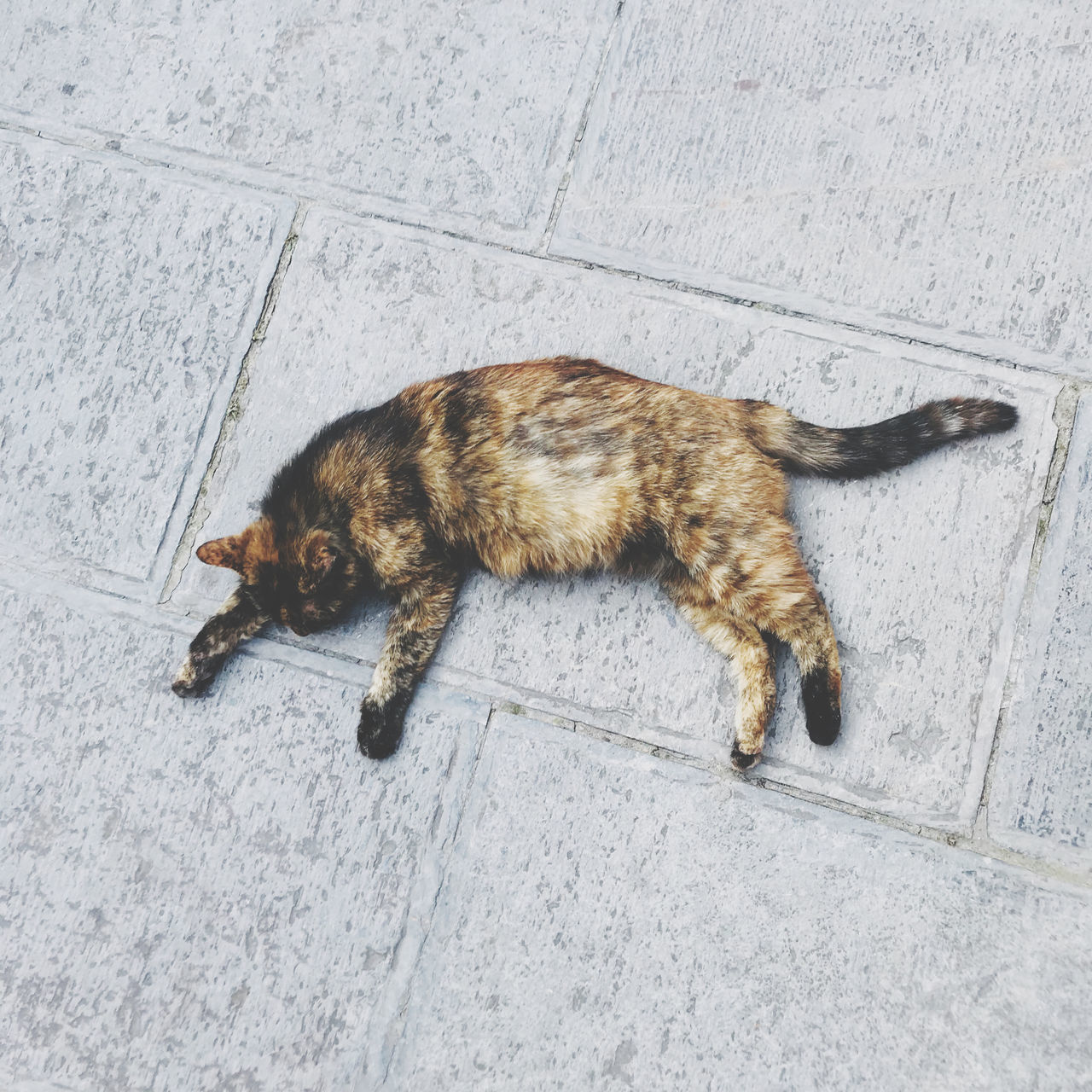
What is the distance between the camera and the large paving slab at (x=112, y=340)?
337 cm

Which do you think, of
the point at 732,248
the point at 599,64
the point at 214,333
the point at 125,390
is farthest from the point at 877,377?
the point at 125,390

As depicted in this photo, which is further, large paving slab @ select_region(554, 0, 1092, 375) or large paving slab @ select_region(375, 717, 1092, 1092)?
large paving slab @ select_region(554, 0, 1092, 375)

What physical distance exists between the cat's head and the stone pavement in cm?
23

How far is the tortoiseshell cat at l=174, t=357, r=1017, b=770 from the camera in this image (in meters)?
2.94

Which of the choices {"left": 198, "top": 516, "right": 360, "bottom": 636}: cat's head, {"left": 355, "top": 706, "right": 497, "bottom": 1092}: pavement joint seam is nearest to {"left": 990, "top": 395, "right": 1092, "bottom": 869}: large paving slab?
{"left": 355, "top": 706, "right": 497, "bottom": 1092}: pavement joint seam

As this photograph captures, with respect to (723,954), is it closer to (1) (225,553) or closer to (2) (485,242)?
(1) (225,553)

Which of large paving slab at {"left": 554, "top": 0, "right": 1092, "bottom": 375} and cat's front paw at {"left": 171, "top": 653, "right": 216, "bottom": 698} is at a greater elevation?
large paving slab at {"left": 554, "top": 0, "right": 1092, "bottom": 375}

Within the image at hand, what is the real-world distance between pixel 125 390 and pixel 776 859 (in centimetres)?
284

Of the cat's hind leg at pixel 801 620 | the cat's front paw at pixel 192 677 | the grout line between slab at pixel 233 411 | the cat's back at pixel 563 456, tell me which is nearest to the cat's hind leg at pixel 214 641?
the cat's front paw at pixel 192 677

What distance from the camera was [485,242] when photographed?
3.46m

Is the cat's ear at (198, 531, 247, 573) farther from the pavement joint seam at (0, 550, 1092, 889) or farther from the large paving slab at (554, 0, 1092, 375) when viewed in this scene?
the large paving slab at (554, 0, 1092, 375)

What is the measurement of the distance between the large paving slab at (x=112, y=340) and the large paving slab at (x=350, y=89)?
210 mm

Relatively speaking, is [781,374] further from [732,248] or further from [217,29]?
[217,29]

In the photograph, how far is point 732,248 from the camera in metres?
3.40
